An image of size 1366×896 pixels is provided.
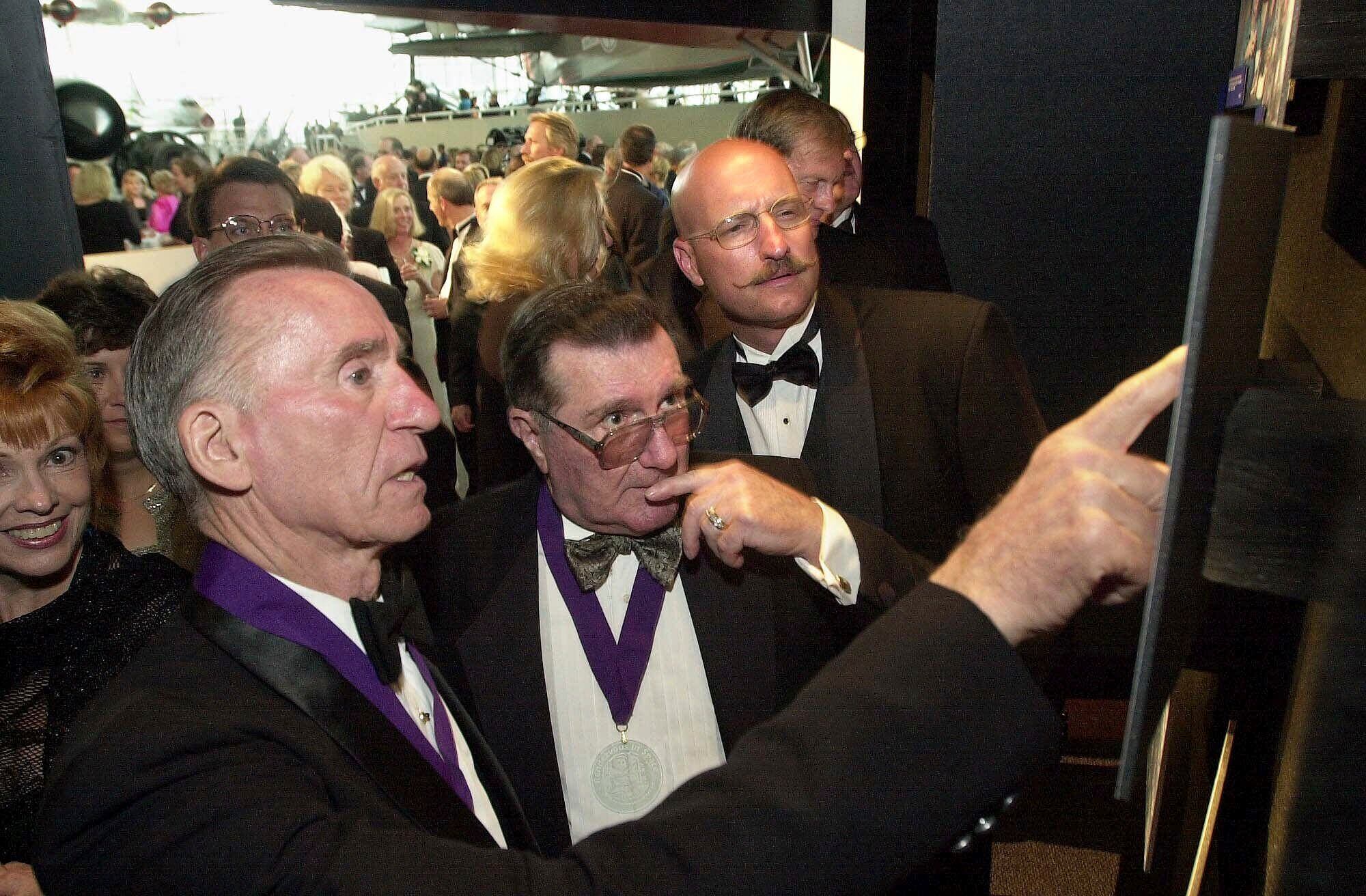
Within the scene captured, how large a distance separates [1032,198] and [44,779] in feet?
11.3

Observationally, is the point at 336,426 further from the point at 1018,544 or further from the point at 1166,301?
the point at 1166,301

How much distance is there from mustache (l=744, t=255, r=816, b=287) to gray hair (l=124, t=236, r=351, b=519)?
48.9 inches

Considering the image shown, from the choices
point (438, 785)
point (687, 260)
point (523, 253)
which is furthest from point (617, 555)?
point (523, 253)

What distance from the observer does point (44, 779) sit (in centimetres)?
178

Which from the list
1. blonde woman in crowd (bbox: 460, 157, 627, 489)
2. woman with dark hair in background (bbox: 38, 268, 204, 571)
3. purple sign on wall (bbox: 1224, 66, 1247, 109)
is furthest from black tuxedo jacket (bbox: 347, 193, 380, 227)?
purple sign on wall (bbox: 1224, 66, 1247, 109)

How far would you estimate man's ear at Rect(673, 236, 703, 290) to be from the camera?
8.81 feet

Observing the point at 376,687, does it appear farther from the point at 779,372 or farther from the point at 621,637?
the point at 779,372

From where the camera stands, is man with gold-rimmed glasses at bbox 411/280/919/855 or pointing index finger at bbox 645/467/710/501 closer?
pointing index finger at bbox 645/467/710/501

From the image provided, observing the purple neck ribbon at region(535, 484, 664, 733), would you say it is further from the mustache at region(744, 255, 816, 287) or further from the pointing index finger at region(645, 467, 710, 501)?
the mustache at region(744, 255, 816, 287)

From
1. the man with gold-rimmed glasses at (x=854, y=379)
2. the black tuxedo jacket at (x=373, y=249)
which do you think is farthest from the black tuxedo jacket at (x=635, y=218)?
the man with gold-rimmed glasses at (x=854, y=379)

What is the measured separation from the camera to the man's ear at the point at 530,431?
2049mm

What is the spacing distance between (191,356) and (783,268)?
1.47 metres

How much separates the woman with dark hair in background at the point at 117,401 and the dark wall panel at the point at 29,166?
0.43 metres

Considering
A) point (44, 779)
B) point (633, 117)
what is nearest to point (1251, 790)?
point (44, 779)
